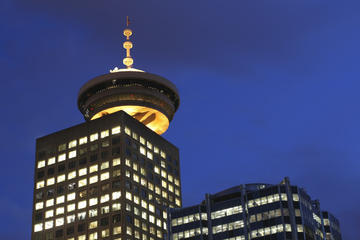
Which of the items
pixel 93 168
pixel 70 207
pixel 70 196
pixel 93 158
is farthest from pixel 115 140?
pixel 70 207

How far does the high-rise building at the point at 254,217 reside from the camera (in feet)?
550

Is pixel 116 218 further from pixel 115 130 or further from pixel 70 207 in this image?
pixel 115 130

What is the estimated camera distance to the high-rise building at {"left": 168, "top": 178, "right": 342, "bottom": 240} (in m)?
168

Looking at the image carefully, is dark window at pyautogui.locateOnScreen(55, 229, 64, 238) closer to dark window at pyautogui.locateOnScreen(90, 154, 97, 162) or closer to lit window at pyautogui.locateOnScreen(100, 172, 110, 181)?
lit window at pyautogui.locateOnScreen(100, 172, 110, 181)

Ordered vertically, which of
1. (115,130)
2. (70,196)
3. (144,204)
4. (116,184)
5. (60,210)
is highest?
(115,130)

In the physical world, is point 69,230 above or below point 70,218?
below

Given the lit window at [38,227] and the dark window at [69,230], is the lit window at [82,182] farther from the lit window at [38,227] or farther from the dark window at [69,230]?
the lit window at [38,227]

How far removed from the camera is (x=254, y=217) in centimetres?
17188

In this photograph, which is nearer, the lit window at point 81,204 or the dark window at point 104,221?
the dark window at point 104,221

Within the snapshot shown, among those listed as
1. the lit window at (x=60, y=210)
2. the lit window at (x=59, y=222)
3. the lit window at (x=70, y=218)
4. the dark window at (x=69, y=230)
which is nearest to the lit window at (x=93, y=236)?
the dark window at (x=69, y=230)

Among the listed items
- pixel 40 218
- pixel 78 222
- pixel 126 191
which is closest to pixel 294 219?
pixel 126 191

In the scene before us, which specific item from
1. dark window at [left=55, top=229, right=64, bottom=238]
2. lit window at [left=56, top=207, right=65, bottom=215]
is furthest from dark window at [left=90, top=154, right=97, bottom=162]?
dark window at [left=55, top=229, right=64, bottom=238]

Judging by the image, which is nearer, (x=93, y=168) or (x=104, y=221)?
(x=104, y=221)

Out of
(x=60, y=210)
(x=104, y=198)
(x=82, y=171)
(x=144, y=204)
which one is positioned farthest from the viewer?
(x=82, y=171)
